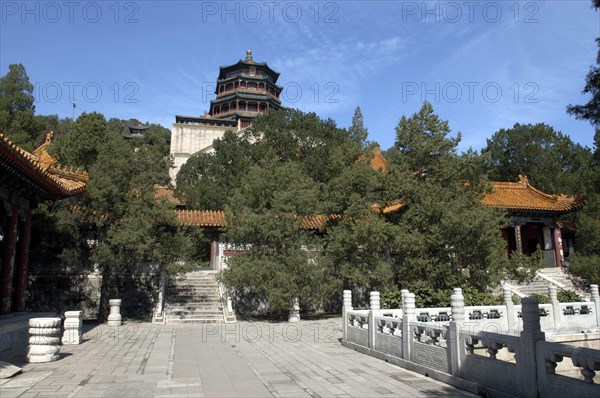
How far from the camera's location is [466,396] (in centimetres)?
574

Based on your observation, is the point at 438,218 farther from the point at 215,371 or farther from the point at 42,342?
the point at 42,342

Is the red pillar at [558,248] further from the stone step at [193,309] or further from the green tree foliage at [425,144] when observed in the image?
Answer: the stone step at [193,309]

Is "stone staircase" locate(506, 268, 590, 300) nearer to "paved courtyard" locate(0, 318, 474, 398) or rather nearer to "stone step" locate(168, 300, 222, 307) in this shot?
"paved courtyard" locate(0, 318, 474, 398)

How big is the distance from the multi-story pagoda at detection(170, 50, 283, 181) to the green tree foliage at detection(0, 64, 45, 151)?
62.1 ft

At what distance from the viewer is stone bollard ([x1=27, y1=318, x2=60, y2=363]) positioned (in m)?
8.23

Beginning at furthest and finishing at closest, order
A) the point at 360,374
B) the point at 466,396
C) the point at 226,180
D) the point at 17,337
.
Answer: the point at 226,180 → the point at 17,337 → the point at 360,374 → the point at 466,396

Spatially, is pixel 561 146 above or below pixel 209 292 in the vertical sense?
above

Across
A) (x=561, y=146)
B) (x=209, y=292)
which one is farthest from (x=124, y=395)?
(x=561, y=146)

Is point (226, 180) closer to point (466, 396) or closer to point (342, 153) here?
Result: point (342, 153)

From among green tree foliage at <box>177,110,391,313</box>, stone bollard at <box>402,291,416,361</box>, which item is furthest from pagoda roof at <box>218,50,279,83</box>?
stone bollard at <box>402,291,416,361</box>

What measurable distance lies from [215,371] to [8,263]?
706cm

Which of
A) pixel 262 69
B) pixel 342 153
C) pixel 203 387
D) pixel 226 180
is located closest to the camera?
pixel 203 387

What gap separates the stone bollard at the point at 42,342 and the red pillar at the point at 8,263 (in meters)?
3.41

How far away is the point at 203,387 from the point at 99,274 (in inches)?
503
